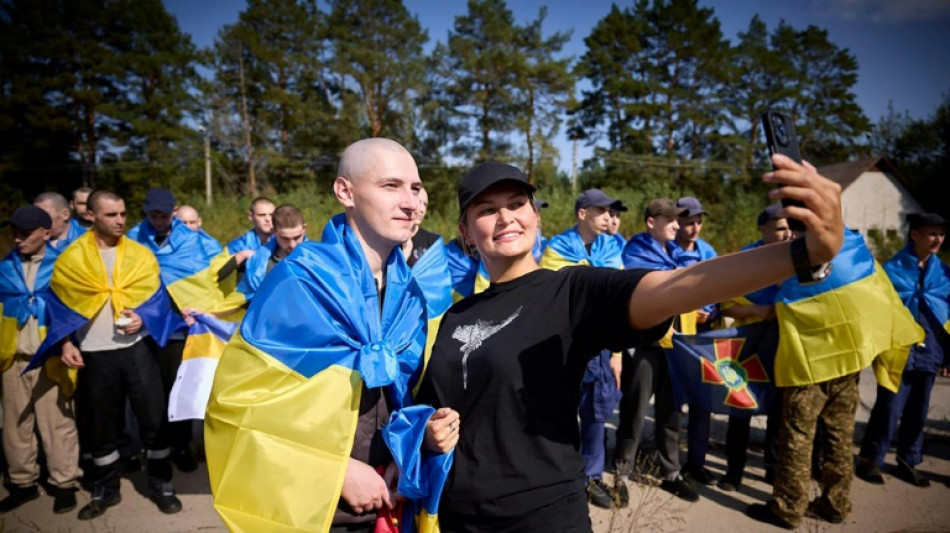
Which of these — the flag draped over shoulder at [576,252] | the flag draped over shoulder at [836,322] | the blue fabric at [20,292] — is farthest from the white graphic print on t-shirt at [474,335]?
the blue fabric at [20,292]

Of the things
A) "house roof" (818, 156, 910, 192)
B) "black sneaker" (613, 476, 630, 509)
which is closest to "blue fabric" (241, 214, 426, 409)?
"black sneaker" (613, 476, 630, 509)

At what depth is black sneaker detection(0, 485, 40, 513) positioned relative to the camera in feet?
14.4

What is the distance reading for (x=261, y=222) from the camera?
6070 mm

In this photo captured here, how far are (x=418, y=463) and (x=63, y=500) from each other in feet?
14.4

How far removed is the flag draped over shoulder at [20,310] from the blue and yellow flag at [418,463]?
4.35m

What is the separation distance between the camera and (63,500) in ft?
14.4

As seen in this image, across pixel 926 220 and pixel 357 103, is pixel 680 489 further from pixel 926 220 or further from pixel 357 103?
pixel 357 103

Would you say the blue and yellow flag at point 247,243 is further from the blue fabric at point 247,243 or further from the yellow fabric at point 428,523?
the yellow fabric at point 428,523

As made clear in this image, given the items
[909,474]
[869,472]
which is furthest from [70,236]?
[909,474]

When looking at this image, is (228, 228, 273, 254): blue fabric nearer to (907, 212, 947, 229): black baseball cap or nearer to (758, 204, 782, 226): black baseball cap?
(758, 204, 782, 226): black baseball cap

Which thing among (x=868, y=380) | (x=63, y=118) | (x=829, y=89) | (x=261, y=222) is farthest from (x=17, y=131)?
(x=829, y=89)

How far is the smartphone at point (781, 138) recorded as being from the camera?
1.26 m

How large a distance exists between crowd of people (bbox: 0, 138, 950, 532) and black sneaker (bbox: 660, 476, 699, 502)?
16 millimetres

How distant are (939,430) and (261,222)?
8425 millimetres
